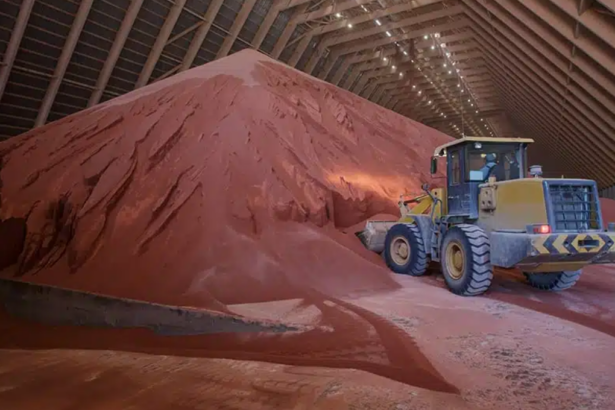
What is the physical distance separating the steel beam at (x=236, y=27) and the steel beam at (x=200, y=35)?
1032 mm

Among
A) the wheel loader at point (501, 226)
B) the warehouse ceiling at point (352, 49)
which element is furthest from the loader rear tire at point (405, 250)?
the warehouse ceiling at point (352, 49)

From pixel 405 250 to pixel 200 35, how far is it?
13226 millimetres

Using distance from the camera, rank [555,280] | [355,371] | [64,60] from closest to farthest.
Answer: [355,371], [555,280], [64,60]

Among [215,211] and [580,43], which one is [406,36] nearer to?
[580,43]

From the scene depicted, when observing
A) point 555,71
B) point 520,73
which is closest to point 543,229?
point 555,71

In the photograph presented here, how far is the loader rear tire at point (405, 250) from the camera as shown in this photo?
7.57m

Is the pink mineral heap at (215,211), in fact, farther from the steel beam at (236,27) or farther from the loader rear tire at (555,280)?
the steel beam at (236,27)

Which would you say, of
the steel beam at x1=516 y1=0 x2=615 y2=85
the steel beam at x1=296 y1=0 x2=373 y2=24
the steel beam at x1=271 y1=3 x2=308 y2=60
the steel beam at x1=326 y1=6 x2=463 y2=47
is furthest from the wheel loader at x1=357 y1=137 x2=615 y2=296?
the steel beam at x1=271 y1=3 x2=308 y2=60

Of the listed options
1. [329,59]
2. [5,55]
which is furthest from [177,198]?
[329,59]

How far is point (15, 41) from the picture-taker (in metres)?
12.4

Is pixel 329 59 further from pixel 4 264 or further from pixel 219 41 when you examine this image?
pixel 4 264

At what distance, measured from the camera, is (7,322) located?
5.83 meters

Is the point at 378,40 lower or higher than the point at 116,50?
higher

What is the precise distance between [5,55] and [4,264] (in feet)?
28.6
